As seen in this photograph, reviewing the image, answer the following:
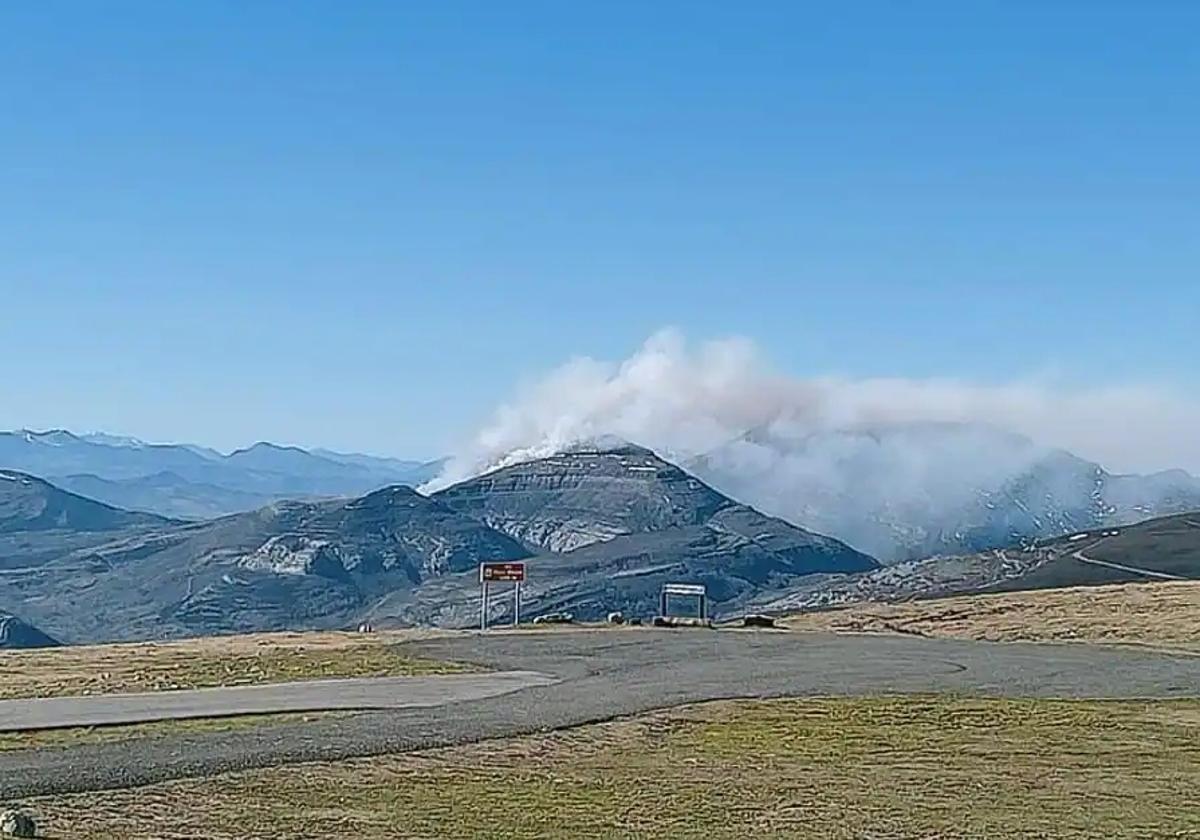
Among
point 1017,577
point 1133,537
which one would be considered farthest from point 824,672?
point 1133,537

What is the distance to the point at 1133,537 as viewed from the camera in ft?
547

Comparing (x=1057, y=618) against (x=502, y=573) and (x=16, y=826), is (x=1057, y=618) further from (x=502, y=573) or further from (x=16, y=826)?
(x=16, y=826)

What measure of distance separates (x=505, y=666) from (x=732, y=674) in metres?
5.29

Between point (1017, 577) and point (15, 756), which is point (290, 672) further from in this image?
point (1017, 577)

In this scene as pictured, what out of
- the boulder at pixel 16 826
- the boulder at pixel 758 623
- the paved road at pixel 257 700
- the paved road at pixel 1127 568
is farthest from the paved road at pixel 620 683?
the paved road at pixel 1127 568

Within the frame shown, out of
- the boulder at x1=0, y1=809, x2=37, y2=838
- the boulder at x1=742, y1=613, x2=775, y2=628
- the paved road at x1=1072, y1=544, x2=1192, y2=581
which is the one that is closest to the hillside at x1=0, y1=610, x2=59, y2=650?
the paved road at x1=1072, y1=544, x2=1192, y2=581

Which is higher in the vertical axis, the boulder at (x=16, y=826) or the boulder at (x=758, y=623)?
the boulder at (x=758, y=623)

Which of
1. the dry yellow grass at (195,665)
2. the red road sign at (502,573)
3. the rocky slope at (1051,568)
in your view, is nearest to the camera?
the dry yellow grass at (195,665)

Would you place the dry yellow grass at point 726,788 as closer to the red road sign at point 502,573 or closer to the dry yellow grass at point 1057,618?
the dry yellow grass at point 1057,618

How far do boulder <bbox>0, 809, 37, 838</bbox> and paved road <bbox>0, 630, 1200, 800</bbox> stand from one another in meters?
3.20

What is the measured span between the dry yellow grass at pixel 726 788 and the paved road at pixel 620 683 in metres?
1.12

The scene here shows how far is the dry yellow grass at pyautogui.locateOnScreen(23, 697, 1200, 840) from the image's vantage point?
17531mm

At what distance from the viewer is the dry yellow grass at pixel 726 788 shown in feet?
57.5

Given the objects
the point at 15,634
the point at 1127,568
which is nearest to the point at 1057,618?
the point at 1127,568
